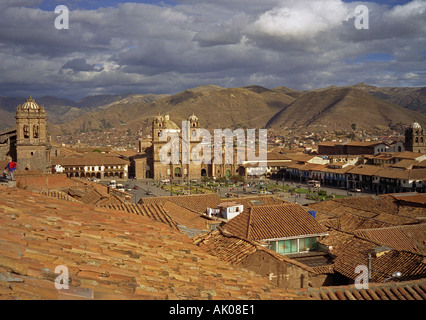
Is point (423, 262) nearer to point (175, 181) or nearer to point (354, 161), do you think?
point (175, 181)

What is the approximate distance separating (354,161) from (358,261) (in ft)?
185

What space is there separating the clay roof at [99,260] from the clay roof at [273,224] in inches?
289

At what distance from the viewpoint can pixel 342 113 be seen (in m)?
153

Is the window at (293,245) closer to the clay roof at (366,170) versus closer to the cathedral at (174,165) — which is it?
the clay roof at (366,170)

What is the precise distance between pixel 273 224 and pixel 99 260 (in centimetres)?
1004

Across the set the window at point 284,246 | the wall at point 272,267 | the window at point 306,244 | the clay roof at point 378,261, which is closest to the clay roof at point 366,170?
the clay roof at point 378,261

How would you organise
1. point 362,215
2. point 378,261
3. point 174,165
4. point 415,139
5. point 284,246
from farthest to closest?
point 415,139 < point 174,165 < point 362,215 < point 284,246 < point 378,261

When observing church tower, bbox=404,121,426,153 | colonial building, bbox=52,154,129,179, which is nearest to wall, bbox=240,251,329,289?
colonial building, bbox=52,154,129,179

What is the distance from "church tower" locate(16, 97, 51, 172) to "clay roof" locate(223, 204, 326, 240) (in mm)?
24364

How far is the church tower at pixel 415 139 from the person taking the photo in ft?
228

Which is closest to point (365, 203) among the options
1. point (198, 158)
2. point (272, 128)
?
point (198, 158)

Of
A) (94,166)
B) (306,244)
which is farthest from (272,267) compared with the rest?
(94,166)

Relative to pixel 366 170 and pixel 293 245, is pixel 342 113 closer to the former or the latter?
pixel 366 170

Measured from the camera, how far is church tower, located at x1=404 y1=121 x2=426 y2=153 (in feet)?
228
